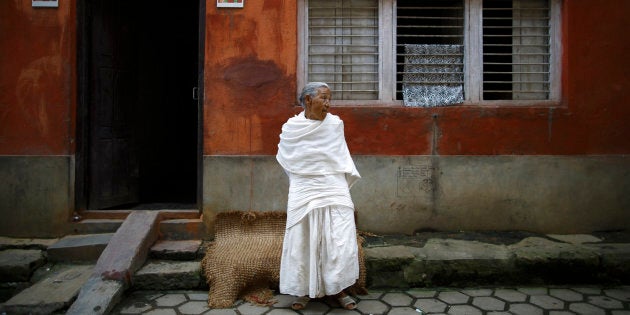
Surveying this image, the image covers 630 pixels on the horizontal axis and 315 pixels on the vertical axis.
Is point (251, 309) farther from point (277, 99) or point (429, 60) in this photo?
point (429, 60)

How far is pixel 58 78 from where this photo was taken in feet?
15.6

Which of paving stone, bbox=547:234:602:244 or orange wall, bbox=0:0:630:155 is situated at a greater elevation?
orange wall, bbox=0:0:630:155

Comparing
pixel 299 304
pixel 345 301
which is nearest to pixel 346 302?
pixel 345 301

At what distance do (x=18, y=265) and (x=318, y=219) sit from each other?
3.07 meters

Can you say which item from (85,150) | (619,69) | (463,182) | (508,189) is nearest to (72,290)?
(85,150)

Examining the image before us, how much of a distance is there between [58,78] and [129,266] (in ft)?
7.70

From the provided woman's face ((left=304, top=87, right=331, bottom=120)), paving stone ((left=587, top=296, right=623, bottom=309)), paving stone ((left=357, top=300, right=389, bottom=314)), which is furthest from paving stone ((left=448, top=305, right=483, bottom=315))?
woman's face ((left=304, top=87, right=331, bottom=120))

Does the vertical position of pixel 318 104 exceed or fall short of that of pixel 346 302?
it exceeds it

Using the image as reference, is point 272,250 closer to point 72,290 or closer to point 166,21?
point 72,290

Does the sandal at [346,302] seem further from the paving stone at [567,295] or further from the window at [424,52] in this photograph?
the window at [424,52]

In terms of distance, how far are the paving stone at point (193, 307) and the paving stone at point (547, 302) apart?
2.90 meters

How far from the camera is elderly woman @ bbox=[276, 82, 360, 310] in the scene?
11.5ft

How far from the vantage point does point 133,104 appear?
5.97 meters

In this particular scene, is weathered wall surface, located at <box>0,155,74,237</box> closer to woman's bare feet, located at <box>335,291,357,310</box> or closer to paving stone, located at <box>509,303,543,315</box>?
woman's bare feet, located at <box>335,291,357,310</box>
